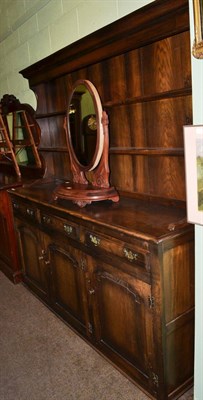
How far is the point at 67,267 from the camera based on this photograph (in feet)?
7.27

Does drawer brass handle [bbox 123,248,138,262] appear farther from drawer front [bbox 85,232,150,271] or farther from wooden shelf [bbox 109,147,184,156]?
wooden shelf [bbox 109,147,184,156]

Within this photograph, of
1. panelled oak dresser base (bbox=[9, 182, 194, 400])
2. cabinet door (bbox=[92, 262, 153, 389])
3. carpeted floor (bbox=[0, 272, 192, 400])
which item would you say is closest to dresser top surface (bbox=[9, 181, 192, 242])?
panelled oak dresser base (bbox=[9, 182, 194, 400])

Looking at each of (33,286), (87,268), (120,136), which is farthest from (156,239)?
(33,286)

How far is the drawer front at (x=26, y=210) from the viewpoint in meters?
2.51

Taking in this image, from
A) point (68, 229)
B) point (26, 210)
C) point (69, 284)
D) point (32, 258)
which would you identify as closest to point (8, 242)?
point (32, 258)

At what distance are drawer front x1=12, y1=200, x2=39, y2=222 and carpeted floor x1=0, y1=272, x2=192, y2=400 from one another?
0.76 meters

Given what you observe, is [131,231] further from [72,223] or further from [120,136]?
[120,136]

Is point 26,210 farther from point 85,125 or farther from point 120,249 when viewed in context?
point 120,249

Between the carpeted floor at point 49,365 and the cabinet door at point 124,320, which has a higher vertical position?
the cabinet door at point 124,320

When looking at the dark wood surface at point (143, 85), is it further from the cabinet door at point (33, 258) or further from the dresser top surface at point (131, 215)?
the cabinet door at point (33, 258)

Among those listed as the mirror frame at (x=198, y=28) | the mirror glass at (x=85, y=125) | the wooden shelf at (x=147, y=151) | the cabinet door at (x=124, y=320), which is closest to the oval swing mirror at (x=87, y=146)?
the mirror glass at (x=85, y=125)

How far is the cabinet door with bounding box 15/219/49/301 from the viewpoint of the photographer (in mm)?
2549

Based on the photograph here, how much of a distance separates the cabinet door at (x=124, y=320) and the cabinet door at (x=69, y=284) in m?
0.15

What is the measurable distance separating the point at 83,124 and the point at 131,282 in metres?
1.14
